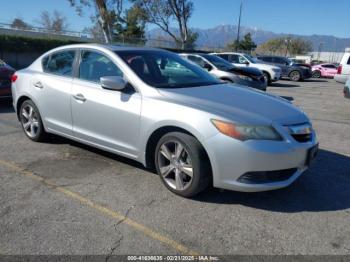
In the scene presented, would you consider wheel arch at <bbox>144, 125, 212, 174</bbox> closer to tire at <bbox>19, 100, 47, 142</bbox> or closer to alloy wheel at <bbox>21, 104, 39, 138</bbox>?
tire at <bbox>19, 100, 47, 142</bbox>

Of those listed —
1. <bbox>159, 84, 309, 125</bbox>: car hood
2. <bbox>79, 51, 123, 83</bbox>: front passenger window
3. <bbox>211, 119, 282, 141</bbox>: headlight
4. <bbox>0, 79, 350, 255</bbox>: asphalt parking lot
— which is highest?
<bbox>79, 51, 123, 83</bbox>: front passenger window

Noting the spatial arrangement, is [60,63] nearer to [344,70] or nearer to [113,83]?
[113,83]

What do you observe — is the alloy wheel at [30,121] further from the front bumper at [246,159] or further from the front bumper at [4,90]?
the front bumper at [246,159]

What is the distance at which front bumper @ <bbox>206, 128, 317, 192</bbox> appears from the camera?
3.44 meters

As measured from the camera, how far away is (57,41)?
24203mm

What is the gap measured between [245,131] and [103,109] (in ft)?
6.03

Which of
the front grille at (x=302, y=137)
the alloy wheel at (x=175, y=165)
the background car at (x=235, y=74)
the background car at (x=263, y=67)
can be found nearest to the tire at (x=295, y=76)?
the background car at (x=263, y=67)

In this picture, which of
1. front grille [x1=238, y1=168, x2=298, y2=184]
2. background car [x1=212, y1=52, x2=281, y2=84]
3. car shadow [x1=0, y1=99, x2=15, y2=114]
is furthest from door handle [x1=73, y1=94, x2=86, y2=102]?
background car [x1=212, y1=52, x2=281, y2=84]

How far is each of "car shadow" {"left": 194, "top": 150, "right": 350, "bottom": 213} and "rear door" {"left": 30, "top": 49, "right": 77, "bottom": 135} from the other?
2.30 meters

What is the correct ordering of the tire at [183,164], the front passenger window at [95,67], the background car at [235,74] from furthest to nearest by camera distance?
the background car at [235,74], the front passenger window at [95,67], the tire at [183,164]

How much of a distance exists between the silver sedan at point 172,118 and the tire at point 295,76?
783 inches

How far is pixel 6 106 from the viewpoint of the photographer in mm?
9062

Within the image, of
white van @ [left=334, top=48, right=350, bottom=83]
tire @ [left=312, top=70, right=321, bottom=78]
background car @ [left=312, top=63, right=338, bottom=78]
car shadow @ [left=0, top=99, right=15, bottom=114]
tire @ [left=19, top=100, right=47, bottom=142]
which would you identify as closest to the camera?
tire @ [left=19, top=100, right=47, bottom=142]

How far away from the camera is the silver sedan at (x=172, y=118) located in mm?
3523
